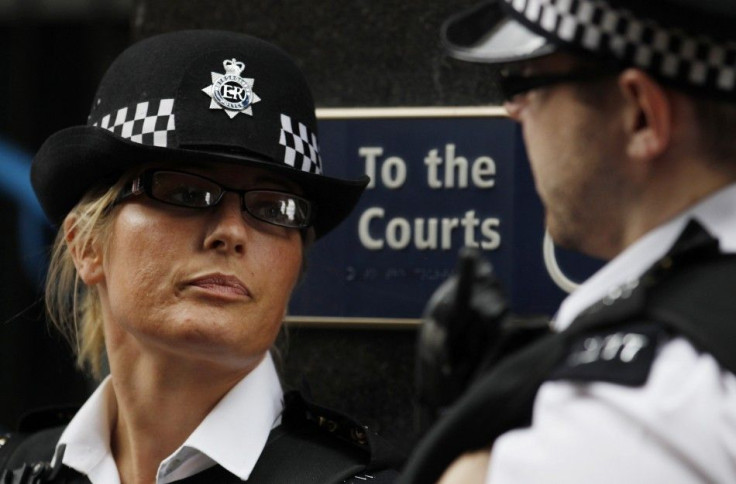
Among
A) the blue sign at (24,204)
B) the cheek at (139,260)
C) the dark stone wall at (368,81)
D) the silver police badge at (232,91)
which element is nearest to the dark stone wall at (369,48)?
the dark stone wall at (368,81)

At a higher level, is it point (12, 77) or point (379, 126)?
point (379, 126)

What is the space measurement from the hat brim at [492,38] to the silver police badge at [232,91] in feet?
3.50

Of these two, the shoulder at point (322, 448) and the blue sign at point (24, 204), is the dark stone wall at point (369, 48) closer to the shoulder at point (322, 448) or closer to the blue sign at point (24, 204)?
the shoulder at point (322, 448)

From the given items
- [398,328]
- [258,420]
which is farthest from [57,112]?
[258,420]

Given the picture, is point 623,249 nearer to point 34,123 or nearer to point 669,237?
point 669,237

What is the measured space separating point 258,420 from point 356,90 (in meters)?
1.24

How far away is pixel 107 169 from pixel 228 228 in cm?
39

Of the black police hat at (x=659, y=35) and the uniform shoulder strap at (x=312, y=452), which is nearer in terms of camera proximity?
the black police hat at (x=659, y=35)

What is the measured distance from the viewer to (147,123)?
287 cm

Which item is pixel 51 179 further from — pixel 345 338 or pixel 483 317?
pixel 483 317

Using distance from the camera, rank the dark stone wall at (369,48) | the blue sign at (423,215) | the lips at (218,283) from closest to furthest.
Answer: the lips at (218,283) → the blue sign at (423,215) → the dark stone wall at (369,48)

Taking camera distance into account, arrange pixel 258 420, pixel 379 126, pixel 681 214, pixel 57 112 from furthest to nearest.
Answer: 1. pixel 57 112
2. pixel 379 126
3. pixel 258 420
4. pixel 681 214

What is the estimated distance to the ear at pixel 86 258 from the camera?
302 cm

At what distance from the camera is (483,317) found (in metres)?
1.60
